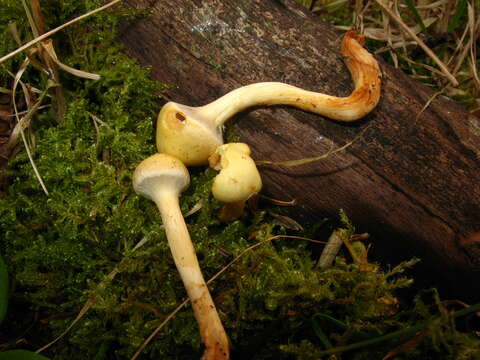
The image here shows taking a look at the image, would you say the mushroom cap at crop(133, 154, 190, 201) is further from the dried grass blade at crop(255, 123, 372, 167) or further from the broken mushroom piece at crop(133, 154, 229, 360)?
the dried grass blade at crop(255, 123, 372, 167)

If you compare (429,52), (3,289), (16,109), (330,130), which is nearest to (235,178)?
(330,130)

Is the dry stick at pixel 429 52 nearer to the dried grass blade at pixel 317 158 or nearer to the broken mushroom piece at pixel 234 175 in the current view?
the dried grass blade at pixel 317 158

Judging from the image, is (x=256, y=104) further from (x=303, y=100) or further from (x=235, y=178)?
(x=235, y=178)

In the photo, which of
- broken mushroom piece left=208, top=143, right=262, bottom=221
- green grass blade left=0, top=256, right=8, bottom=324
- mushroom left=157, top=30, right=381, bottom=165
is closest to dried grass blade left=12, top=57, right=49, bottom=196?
green grass blade left=0, top=256, right=8, bottom=324

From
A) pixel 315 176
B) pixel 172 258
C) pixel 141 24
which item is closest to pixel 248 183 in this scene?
pixel 315 176

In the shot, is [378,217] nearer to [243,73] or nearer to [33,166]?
[243,73]
